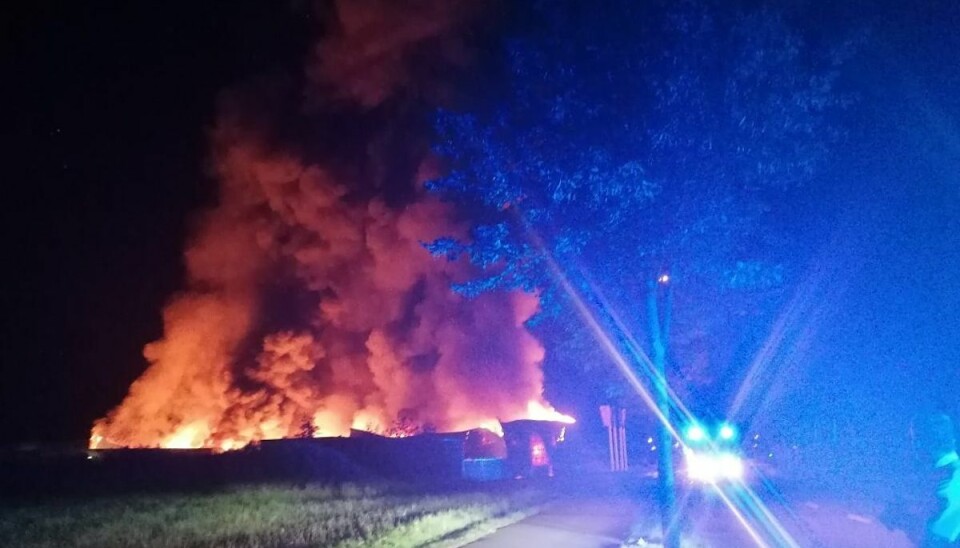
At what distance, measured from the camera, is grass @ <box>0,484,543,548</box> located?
941cm

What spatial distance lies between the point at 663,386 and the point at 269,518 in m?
7.20

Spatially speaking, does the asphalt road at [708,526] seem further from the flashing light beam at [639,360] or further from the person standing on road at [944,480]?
the person standing on road at [944,480]

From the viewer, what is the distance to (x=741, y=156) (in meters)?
6.68

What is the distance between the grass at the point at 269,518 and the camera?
30.9 feet

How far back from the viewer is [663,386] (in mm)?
7441

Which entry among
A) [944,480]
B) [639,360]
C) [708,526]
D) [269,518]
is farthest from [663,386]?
[269,518]

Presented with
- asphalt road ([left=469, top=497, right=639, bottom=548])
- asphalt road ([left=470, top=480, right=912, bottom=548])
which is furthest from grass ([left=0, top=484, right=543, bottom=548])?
asphalt road ([left=470, top=480, right=912, bottom=548])

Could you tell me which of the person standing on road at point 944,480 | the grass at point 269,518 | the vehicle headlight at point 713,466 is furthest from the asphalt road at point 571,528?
the person standing on road at point 944,480

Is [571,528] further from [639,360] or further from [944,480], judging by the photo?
[944,480]

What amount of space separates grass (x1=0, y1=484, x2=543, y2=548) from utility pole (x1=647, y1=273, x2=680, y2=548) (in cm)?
304

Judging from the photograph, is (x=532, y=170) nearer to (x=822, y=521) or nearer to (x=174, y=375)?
(x=822, y=521)

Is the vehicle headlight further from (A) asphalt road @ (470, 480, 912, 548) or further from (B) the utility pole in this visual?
(B) the utility pole

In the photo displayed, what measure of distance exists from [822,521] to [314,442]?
14.1 meters

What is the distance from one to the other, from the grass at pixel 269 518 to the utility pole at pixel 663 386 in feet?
9.96
